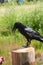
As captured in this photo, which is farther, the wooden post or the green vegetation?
Answer: the green vegetation

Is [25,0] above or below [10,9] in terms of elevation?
below

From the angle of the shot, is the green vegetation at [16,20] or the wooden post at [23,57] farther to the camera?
the green vegetation at [16,20]

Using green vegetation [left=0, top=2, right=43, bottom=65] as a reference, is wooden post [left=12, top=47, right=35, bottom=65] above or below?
above

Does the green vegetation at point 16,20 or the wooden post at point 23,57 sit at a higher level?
the wooden post at point 23,57

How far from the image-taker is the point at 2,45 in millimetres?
6945

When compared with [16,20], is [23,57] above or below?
above

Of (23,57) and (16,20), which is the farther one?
(16,20)

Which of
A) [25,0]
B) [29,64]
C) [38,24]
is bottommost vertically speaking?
[25,0]

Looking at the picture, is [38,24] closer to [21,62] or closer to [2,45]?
[2,45]

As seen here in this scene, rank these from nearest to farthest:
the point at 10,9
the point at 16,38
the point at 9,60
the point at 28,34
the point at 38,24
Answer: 1. the point at 28,34
2. the point at 9,60
3. the point at 16,38
4. the point at 38,24
5. the point at 10,9

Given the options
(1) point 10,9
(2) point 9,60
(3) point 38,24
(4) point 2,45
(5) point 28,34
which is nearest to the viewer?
(5) point 28,34

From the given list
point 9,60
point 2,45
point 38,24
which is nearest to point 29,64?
point 9,60

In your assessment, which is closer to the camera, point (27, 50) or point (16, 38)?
point (27, 50)

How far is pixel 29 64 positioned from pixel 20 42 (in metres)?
2.86
